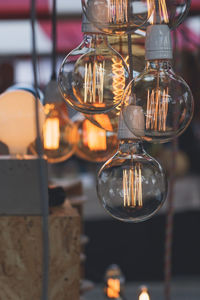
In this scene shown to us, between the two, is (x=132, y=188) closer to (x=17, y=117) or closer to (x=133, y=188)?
(x=133, y=188)

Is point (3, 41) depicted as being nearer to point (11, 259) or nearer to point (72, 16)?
point (72, 16)

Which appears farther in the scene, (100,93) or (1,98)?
(1,98)

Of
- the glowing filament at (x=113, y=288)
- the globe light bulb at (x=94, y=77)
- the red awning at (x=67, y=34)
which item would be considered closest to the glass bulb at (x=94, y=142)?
the globe light bulb at (x=94, y=77)

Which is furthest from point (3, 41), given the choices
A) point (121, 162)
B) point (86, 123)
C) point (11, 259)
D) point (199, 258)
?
point (121, 162)

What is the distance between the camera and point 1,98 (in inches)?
40.4

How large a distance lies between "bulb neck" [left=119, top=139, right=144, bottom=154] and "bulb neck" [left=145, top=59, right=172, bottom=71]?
0.36 feet

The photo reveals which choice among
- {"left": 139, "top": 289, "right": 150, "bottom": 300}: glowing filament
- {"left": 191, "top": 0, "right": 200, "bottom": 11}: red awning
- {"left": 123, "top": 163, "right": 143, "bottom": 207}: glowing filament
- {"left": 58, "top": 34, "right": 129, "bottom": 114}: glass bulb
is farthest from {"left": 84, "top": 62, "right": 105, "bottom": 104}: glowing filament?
{"left": 191, "top": 0, "right": 200, "bottom": 11}: red awning

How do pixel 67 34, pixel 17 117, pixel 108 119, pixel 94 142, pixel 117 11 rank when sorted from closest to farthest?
pixel 117 11, pixel 108 119, pixel 17 117, pixel 94 142, pixel 67 34

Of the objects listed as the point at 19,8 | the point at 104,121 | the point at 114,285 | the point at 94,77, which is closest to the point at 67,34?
the point at 19,8

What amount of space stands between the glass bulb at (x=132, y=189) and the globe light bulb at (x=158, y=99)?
45 mm

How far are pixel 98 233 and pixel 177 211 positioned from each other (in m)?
0.64

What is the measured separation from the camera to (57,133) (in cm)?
122

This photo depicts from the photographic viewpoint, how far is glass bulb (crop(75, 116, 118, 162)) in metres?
1.12

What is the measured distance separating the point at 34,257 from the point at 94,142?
0.29 metres
